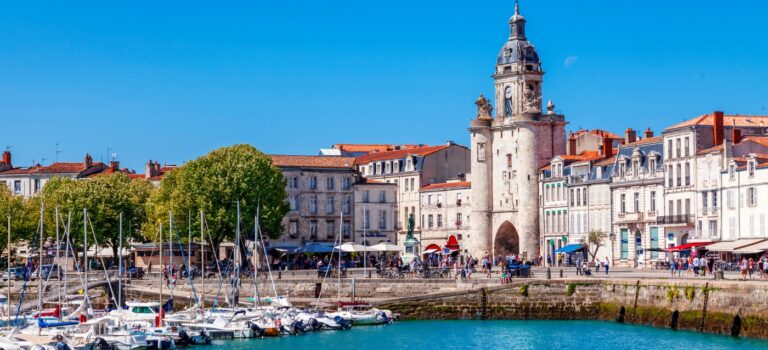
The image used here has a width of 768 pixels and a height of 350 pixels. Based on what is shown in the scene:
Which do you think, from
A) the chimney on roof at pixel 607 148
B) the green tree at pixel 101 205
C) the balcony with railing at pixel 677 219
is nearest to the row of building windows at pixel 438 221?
the chimney on roof at pixel 607 148

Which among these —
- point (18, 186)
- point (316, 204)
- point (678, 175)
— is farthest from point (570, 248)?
point (18, 186)

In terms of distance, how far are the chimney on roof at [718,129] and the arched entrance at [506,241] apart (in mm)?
21852

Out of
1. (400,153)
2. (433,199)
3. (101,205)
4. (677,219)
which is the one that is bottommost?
(677,219)

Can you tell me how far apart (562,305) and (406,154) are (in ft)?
152

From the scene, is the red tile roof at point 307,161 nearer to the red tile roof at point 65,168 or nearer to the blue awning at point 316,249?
the blue awning at point 316,249

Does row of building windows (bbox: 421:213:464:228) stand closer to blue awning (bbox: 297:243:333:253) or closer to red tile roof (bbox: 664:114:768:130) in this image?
blue awning (bbox: 297:243:333:253)

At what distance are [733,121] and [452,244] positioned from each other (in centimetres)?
A: 2849

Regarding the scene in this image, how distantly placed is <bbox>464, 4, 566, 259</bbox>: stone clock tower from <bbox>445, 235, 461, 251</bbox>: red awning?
298cm

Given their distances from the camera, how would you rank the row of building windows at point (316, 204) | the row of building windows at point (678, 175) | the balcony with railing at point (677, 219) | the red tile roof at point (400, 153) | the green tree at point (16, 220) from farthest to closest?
1. the red tile roof at point (400, 153)
2. the row of building windows at point (316, 204)
3. the green tree at point (16, 220)
4. the balcony with railing at point (677, 219)
5. the row of building windows at point (678, 175)

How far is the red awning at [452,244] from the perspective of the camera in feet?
355

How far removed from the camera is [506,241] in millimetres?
103750

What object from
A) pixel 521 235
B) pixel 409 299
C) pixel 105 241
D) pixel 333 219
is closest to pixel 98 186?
pixel 105 241

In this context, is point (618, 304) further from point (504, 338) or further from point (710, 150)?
point (710, 150)

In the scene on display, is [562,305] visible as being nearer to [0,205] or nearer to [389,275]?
[389,275]
